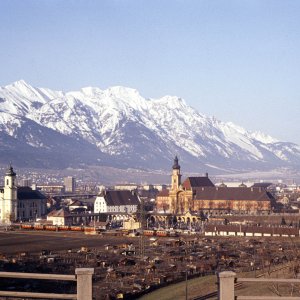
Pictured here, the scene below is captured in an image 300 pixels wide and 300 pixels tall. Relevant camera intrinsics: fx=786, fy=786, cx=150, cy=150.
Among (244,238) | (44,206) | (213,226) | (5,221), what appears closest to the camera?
(244,238)

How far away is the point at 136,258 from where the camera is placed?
120 feet

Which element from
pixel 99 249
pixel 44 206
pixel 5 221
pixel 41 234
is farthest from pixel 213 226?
pixel 44 206

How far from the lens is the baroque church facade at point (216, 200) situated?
76312 mm

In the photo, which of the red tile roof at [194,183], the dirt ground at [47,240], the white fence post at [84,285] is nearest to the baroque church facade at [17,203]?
the dirt ground at [47,240]

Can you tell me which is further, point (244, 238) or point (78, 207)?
point (78, 207)

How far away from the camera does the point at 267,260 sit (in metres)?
34.0

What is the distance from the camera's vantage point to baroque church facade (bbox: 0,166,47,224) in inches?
2758

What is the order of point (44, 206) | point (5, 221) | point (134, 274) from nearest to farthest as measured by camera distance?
point (134, 274), point (5, 221), point (44, 206)

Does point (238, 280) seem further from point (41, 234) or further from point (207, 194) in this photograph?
point (207, 194)

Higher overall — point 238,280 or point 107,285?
point 238,280

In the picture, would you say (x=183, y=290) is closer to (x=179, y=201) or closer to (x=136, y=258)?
(x=136, y=258)

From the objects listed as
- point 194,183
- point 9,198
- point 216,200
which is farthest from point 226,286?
point 194,183

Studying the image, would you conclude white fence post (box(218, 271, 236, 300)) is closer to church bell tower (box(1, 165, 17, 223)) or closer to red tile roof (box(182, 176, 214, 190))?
church bell tower (box(1, 165, 17, 223))

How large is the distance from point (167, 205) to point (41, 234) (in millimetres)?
30320
